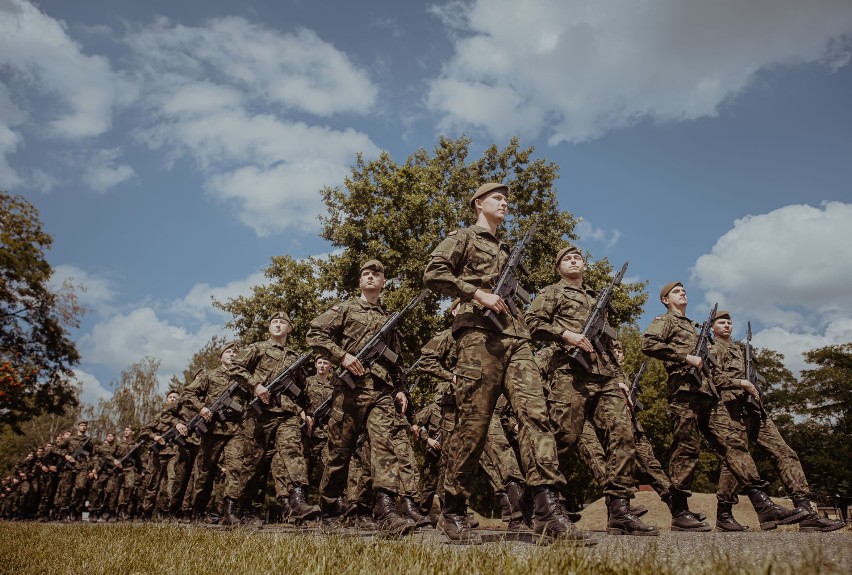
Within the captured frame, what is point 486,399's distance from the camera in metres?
4.56

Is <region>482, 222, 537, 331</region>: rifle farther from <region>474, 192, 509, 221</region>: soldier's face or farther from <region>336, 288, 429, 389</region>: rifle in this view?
<region>336, 288, 429, 389</region>: rifle

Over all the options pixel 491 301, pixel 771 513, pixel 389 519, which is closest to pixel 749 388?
pixel 771 513

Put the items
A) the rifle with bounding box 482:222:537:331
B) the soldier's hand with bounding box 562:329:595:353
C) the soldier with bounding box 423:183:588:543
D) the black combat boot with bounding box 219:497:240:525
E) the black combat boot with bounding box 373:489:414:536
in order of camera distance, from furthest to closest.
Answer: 1. the black combat boot with bounding box 219:497:240:525
2. the soldier's hand with bounding box 562:329:595:353
3. the black combat boot with bounding box 373:489:414:536
4. the rifle with bounding box 482:222:537:331
5. the soldier with bounding box 423:183:588:543

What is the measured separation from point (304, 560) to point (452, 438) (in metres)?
1.71

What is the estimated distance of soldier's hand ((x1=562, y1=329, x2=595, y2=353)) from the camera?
568 cm

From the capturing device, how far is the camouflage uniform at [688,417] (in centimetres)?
656

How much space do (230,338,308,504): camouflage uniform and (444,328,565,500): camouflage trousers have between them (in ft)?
12.1

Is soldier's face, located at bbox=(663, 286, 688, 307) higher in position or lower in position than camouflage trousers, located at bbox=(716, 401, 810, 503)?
higher

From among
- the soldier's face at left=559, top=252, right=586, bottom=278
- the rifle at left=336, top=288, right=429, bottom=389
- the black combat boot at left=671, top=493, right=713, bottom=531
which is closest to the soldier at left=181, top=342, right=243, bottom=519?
the rifle at left=336, top=288, right=429, bottom=389

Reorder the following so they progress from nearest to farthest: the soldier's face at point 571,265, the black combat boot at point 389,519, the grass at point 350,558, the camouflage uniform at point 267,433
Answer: the grass at point 350,558 < the black combat boot at point 389,519 < the soldier's face at point 571,265 < the camouflage uniform at point 267,433

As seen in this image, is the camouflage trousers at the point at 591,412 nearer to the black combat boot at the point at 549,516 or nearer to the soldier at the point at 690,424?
the soldier at the point at 690,424

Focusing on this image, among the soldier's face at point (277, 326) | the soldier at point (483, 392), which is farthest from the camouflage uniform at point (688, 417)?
the soldier's face at point (277, 326)

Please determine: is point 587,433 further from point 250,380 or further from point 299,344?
point 299,344

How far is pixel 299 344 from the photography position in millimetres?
19750
